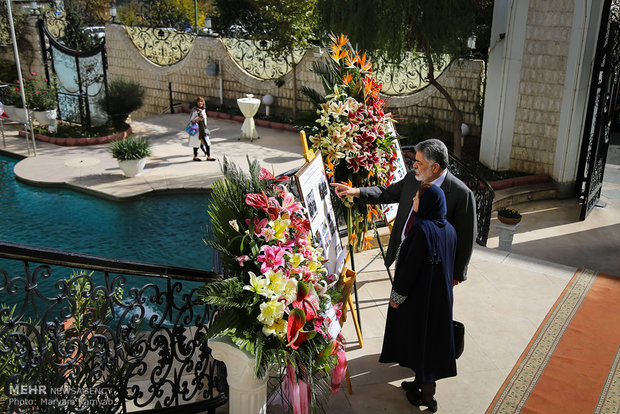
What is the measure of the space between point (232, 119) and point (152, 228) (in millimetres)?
7262

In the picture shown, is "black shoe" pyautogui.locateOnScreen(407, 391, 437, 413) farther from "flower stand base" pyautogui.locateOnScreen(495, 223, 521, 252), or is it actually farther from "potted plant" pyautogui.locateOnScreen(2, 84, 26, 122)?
"potted plant" pyautogui.locateOnScreen(2, 84, 26, 122)

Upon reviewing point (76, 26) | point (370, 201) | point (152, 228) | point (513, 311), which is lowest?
point (152, 228)

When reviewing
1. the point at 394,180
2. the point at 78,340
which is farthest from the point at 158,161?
the point at 78,340

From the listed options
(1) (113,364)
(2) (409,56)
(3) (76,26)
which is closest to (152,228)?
(1) (113,364)

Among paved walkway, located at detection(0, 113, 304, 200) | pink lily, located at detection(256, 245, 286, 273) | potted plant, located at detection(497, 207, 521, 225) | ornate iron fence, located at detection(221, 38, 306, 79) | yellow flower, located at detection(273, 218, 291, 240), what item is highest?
ornate iron fence, located at detection(221, 38, 306, 79)

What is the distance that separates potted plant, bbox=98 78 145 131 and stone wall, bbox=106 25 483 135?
261 cm

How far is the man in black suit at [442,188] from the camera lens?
138 inches

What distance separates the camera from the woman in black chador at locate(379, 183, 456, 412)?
3418 millimetres

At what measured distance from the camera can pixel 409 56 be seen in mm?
12547

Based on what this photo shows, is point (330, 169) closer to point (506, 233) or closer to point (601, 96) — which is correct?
point (506, 233)

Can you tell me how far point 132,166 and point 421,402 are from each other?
8.11 m

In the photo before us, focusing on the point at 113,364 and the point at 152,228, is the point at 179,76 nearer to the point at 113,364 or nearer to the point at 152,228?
the point at 152,228

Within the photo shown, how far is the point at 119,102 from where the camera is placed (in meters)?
14.0

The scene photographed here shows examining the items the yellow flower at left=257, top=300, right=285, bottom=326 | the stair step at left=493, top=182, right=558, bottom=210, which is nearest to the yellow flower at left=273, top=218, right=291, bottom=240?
the yellow flower at left=257, top=300, right=285, bottom=326
